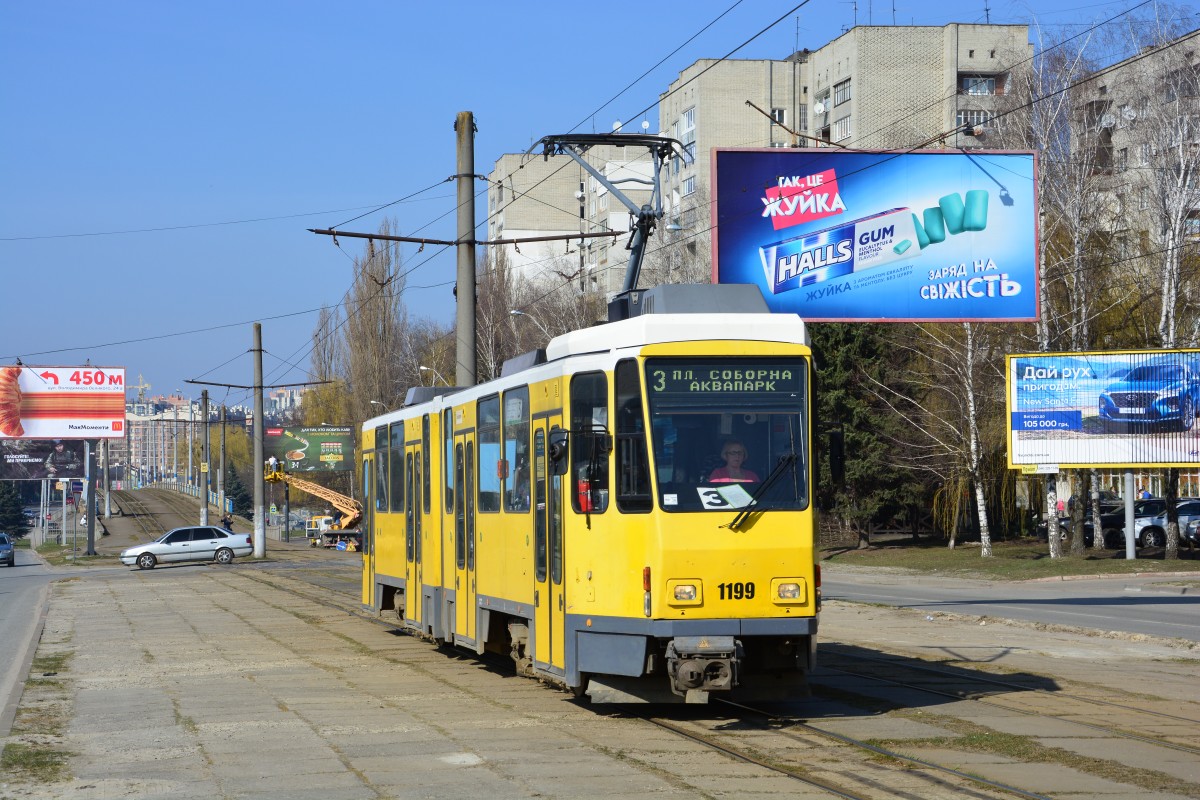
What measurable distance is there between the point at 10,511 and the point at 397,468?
97.1 metres

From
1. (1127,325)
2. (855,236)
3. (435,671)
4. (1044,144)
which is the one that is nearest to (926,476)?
(1127,325)

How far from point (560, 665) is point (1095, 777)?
455 centimetres

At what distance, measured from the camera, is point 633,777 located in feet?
30.0

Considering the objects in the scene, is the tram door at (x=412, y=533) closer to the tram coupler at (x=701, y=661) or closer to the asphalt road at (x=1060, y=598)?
the tram coupler at (x=701, y=661)

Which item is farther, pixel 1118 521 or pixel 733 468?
pixel 1118 521

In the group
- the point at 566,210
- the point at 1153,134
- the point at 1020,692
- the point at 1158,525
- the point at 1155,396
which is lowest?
the point at 1020,692

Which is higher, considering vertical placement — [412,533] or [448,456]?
[448,456]

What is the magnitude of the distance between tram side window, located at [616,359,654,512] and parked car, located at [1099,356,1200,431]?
1035 inches

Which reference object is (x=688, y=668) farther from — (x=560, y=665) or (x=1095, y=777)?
(x=1095, y=777)

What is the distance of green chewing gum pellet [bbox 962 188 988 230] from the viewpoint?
24500 millimetres

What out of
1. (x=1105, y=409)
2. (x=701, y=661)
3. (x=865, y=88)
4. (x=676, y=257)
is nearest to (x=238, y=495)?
(x=865, y=88)

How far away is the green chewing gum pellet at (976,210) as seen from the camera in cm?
2450

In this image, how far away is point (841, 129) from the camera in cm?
7906

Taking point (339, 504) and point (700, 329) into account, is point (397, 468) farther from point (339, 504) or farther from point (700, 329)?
point (339, 504)
